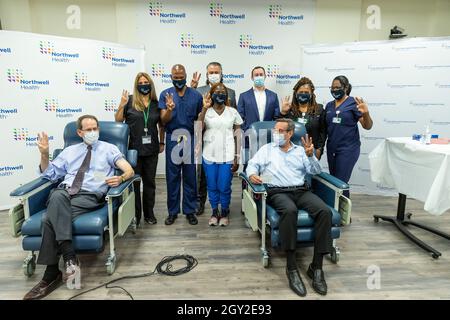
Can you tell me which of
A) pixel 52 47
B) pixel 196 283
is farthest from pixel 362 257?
pixel 52 47

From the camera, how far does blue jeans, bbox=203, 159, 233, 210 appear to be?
9.81ft

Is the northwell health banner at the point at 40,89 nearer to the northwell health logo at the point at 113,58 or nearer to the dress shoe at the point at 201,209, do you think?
the northwell health logo at the point at 113,58

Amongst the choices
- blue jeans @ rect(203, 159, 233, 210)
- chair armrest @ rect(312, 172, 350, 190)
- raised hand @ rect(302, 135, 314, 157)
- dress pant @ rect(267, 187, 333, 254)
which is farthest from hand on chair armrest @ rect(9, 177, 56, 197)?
chair armrest @ rect(312, 172, 350, 190)

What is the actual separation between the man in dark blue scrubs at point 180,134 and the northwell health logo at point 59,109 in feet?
4.72

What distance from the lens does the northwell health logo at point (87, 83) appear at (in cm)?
378

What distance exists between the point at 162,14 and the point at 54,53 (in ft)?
5.31

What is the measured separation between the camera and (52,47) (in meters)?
3.57

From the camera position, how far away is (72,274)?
2.12 m

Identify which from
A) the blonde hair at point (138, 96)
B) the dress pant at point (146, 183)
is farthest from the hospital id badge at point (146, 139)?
the blonde hair at point (138, 96)

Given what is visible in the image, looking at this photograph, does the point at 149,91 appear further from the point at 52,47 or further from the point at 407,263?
the point at 407,263

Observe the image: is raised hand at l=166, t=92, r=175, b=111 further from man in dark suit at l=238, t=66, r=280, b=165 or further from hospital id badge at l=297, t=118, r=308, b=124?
hospital id badge at l=297, t=118, r=308, b=124

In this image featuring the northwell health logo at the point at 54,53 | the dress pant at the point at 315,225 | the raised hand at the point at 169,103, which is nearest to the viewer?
the dress pant at the point at 315,225

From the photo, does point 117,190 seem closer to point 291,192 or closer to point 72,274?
point 72,274

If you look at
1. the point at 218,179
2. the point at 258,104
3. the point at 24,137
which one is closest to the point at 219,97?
the point at 258,104
